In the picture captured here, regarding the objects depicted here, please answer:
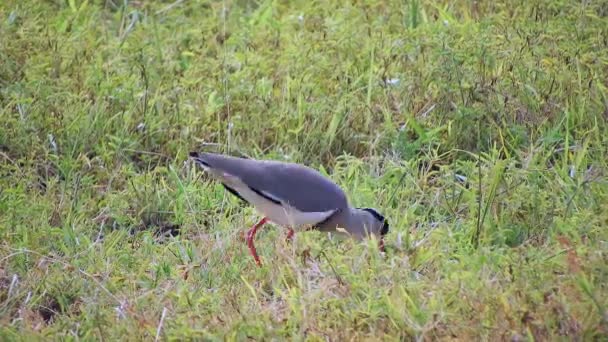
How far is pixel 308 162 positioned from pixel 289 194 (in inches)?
41.4

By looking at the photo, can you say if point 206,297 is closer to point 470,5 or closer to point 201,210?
point 201,210

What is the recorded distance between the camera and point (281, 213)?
5.84 metres

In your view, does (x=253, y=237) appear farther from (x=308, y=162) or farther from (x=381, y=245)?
(x=308, y=162)

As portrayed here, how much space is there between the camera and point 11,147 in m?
6.65

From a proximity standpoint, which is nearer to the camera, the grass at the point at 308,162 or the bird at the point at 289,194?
the grass at the point at 308,162

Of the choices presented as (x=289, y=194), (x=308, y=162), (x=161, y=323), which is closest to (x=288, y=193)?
(x=289, y=194)

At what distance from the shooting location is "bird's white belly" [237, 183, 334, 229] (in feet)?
19.1

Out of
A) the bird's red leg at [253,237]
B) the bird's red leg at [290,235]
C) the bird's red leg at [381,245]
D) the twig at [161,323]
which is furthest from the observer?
the bird's red leg at [290,235]

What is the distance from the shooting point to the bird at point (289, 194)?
228 inches

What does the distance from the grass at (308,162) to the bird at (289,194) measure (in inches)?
5.4

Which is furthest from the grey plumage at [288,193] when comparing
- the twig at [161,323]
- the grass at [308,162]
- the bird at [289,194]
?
the twig at [161,323]

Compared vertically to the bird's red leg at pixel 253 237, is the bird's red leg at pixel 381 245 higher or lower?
higher

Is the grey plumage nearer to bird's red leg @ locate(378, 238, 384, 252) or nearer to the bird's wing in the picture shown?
the bird's wing

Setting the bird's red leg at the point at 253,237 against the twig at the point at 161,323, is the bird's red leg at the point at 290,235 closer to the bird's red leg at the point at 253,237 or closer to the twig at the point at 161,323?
the bird's red leg at the point at 253,237
